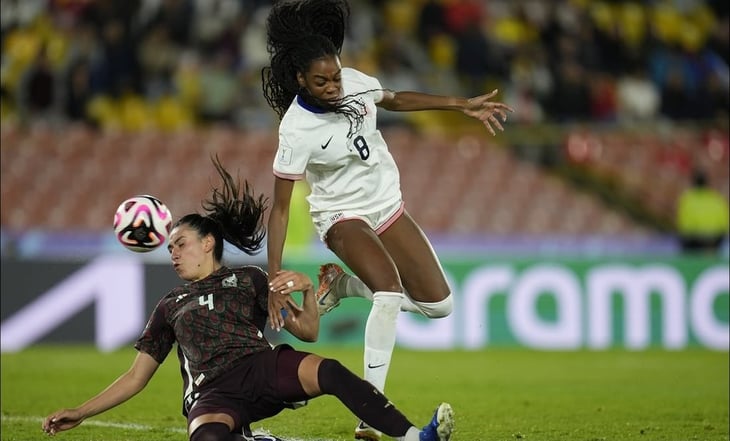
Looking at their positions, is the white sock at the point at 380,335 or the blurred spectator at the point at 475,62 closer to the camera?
the white sock at the point at 380,335

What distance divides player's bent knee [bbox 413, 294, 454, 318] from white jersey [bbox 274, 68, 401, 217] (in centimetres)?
67

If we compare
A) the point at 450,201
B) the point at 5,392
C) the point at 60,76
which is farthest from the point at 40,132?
the point at 5,392

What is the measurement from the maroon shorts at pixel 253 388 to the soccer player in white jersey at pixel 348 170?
2.07ft

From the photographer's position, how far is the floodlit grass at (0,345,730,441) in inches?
286

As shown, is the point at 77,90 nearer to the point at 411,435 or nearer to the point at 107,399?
the point at 107,399

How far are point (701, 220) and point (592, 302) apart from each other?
327 cm

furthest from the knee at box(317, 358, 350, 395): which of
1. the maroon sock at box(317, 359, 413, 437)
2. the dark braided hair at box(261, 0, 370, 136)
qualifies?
the dark braided hair at box(261, 0, 370, 136)

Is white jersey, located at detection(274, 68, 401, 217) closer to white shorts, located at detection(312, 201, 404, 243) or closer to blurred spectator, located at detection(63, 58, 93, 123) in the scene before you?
white shorts, located at detection(312, 201, 404, 243)

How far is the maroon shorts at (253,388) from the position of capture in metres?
5.58

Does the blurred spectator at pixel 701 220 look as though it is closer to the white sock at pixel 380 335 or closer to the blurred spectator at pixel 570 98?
the blurred spectator at pixel 570 98

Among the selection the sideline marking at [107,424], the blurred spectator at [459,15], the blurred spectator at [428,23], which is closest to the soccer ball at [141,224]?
the sideline marking at [107,424]

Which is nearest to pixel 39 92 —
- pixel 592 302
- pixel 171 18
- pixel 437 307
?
pixel 171 18

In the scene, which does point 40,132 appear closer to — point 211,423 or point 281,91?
point 281,91

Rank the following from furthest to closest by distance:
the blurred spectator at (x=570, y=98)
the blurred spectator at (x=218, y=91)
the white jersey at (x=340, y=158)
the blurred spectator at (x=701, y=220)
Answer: the blurred spectator at (x=570, y=98), the blurred spectator at (x=218, y=91), the blurred spectator at (x=701, y=220), the white jersey at (x=340, y=158)
